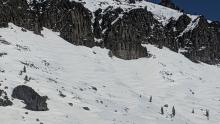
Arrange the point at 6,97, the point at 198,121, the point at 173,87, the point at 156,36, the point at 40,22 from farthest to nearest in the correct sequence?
the point at 156,36
the point at 40,22
the point at 173,87
the point at 198,121
the point at 6,97

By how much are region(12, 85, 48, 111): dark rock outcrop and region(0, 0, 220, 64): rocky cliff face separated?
38.4 metres

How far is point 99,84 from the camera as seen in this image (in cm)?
6962

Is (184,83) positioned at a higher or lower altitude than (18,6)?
lower

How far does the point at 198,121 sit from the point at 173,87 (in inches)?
769

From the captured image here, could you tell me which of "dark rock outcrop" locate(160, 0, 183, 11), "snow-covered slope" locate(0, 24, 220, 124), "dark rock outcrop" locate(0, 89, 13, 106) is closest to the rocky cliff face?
"snow-covered slope" locate(0, 24, 220, 124)

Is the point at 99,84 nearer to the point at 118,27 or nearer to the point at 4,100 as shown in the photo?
the point at 4,100

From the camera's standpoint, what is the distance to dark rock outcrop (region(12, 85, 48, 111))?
160ft

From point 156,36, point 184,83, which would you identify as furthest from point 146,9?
point 184,83

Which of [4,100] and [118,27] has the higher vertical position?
[118,27]

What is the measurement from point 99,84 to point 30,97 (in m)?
21.5

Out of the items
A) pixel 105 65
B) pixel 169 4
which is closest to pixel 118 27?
pixel 105 65

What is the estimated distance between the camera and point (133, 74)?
84.1 m

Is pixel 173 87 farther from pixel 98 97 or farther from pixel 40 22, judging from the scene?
pixel 40 22

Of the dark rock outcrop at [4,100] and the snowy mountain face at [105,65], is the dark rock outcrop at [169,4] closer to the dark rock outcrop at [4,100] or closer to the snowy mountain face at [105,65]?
the snowy mountain face at [105,65]
